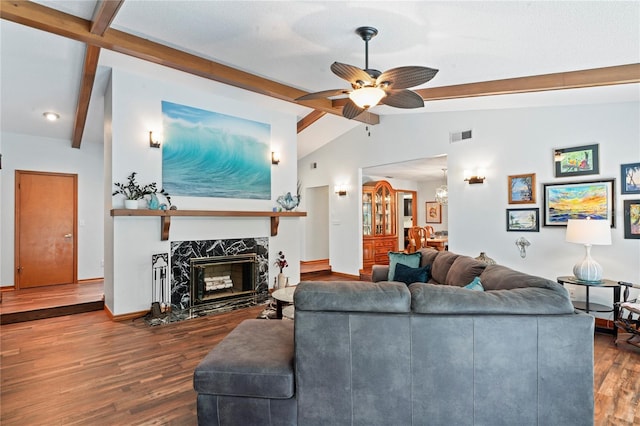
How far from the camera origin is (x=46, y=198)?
18.8ft

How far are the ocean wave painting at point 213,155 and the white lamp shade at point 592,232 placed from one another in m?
4.17

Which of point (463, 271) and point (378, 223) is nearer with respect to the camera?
point (463, 271)

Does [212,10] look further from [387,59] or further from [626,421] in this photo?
[626,421]

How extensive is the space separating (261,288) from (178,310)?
4.33 feet

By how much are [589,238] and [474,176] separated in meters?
1.78

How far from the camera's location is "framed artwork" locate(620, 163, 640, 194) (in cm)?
371

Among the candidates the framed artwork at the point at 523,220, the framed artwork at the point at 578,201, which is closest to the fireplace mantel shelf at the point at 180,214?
the framed artwork at the point at 523,220

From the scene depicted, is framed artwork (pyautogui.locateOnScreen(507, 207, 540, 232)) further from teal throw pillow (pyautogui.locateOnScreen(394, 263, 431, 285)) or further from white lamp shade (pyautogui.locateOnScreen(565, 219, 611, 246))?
teal throw pillow (pyautogui.locateOnScreen(394, 263, 431, 285))

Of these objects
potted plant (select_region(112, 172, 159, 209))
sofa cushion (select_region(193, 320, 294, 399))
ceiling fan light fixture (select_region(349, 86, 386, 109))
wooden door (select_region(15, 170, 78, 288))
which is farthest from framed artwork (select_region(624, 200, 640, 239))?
wooden door (select_region(15, 170, 78, 288))

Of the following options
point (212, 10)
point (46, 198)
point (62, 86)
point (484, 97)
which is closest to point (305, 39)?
point (212, 10)

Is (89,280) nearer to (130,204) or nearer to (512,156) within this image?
(130,204)

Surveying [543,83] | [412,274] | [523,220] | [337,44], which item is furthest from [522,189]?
[337,44]

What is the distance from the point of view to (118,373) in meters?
2.77

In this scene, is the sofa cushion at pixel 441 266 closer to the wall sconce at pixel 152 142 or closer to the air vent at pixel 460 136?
the air vent at pixel 460 136
